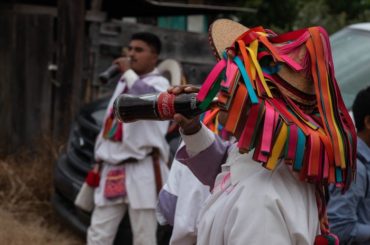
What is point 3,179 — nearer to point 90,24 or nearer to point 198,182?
point 90,24

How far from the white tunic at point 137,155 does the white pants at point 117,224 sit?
58mm

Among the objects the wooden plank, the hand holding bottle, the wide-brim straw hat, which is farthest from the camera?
the wooden plank

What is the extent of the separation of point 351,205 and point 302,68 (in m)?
0.97

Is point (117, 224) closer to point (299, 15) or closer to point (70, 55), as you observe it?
point (70, 55)

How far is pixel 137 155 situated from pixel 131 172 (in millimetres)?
121

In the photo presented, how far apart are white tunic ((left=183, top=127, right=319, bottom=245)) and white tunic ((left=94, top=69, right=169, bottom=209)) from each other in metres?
2.40

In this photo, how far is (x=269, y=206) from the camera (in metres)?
1.98

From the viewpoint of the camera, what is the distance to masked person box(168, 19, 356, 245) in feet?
6.54

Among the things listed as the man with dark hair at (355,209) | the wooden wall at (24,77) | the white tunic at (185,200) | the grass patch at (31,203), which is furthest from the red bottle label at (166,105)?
the wooden wall at (24,77)

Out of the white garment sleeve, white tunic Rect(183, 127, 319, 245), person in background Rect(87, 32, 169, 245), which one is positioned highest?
the white garment sleeve

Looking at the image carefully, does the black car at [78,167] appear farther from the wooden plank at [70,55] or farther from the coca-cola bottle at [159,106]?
the coca-cola bottle at [159,106]

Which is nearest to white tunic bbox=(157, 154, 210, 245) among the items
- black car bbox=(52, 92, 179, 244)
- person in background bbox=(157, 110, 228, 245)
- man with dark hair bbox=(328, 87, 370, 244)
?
person in background bbox=(157, 110, 228, 245)

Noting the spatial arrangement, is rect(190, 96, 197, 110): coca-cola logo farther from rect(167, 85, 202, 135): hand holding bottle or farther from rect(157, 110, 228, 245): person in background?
rect(157, 110, 228, 245): person in background

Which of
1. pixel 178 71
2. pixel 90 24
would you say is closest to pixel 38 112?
pixel 90 24
